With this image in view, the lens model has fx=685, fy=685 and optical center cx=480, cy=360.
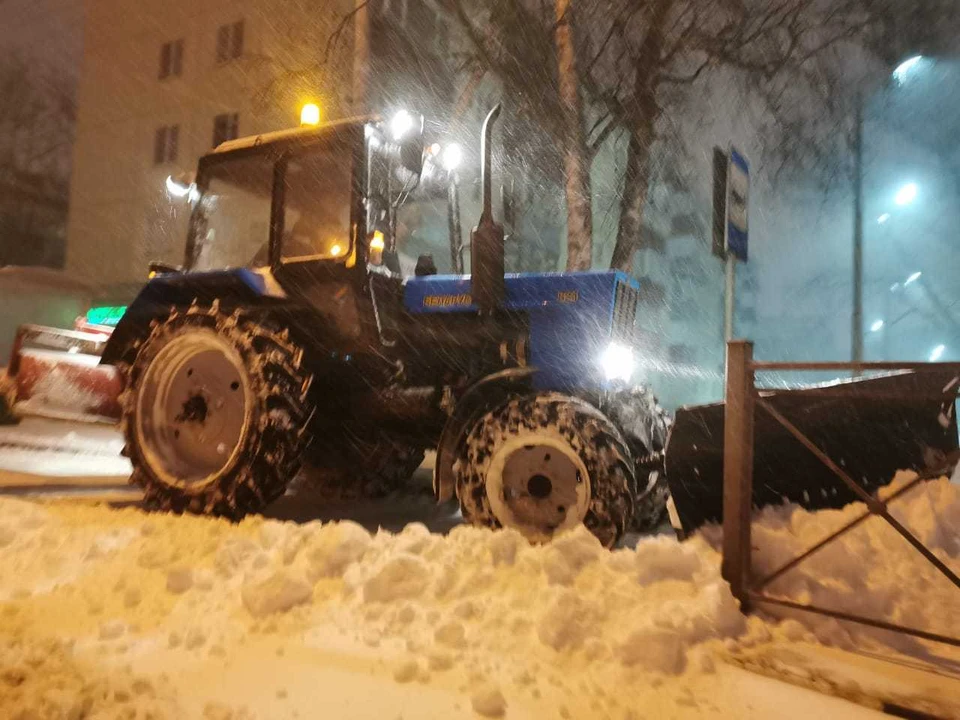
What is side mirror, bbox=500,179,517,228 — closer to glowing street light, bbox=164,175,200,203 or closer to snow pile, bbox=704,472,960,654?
glowing street light, bbox=164,175,200,203

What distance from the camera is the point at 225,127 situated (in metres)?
20.1

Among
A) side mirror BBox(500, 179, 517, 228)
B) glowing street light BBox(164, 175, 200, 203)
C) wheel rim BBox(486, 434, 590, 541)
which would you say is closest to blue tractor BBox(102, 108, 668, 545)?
wheel rim BBox(486, 434, 590, 541)

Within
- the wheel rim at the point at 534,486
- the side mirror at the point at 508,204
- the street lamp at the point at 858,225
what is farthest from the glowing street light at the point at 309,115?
the street lamp at the point at 858,225

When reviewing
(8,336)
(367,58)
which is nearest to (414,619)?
(367,58)

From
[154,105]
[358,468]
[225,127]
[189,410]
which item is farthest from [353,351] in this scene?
[154,105]

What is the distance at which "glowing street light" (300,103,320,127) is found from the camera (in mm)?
4684

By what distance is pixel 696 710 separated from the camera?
2.21 meters

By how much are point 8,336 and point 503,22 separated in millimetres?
14487

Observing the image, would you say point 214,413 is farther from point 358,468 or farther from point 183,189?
point 183,189

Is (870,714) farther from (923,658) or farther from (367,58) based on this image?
(367,58)

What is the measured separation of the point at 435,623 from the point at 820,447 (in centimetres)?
230

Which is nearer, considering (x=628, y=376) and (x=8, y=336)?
(x=628, y=376)

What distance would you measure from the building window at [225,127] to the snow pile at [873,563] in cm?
1976

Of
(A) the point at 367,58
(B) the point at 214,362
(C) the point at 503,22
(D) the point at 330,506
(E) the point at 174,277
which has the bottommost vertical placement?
(D) the point at 330,506
